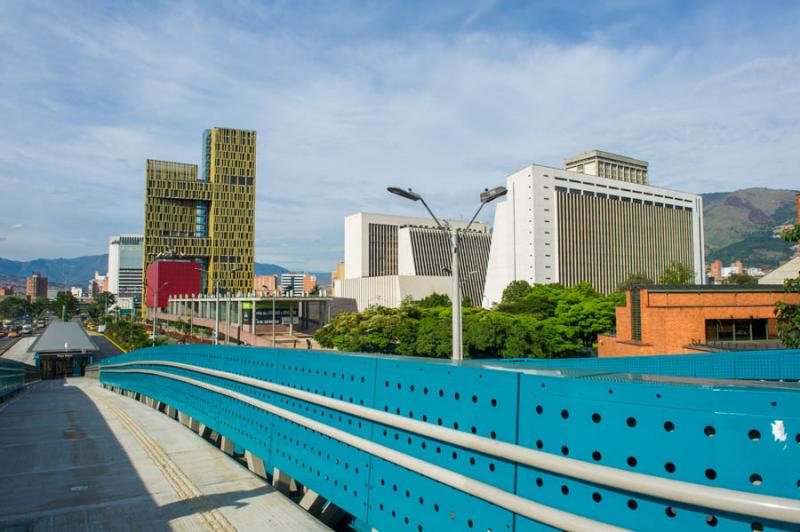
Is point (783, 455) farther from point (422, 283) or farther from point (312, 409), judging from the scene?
point (422, 283)

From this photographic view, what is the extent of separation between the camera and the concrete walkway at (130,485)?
5.66 metres

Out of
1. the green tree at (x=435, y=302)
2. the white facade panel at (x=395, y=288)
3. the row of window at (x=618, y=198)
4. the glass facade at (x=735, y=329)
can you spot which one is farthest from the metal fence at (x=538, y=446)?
the row of window at (x=618, y=198)

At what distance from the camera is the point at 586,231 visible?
404 feet

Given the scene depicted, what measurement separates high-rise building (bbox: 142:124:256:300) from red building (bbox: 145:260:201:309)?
15.8 meters

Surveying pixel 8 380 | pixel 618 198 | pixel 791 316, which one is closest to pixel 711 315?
pixel 791 316

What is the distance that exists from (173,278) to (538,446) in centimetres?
13171

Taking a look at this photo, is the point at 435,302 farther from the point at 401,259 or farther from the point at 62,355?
the point at 62,355

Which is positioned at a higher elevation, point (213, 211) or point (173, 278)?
point (213, 211)

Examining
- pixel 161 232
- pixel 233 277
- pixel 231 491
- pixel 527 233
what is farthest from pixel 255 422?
pixel 161 232

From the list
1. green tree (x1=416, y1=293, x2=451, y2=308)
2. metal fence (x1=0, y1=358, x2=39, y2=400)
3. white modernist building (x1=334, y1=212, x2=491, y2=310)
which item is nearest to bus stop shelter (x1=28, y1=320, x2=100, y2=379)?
metal fence (x1=0, y1=358, x2=39, y2=400)

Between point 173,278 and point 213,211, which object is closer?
point 173,278

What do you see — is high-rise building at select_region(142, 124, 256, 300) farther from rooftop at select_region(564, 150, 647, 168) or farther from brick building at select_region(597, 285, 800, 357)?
brick building at select_region(597, 285, 800, 357)

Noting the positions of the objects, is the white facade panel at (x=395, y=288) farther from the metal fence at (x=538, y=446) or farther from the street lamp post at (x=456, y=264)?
the metal fence at (x=538, y=446)

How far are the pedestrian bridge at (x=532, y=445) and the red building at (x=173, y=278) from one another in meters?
126
